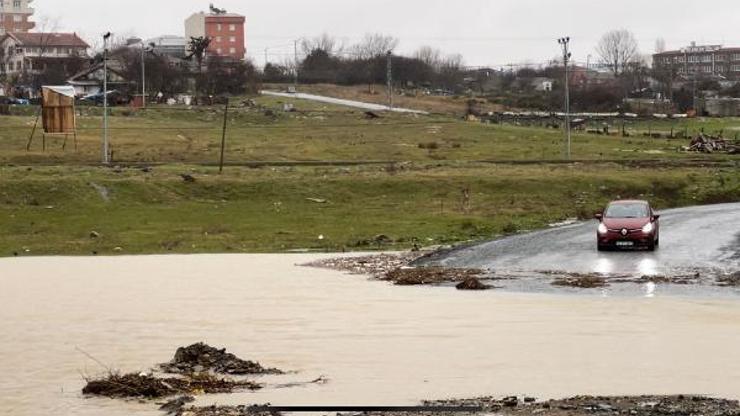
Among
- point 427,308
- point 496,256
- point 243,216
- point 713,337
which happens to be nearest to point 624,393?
point 713,337

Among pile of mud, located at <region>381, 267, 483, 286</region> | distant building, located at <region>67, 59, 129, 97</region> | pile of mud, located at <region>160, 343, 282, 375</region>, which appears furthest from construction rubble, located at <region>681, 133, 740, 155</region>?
pile of mud, located at <region>160, 343, 282, 375</region>

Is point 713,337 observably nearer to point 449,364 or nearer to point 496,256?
point 449,364

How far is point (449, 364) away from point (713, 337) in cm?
551

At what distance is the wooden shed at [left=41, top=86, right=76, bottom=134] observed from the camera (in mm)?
78625

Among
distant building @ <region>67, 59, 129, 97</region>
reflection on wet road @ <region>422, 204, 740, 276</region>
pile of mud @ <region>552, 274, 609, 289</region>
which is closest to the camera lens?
pile of mud @ <region>552, 274, 609, 289</region>

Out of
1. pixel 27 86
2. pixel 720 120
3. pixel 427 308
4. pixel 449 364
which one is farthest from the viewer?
pixel 27 86

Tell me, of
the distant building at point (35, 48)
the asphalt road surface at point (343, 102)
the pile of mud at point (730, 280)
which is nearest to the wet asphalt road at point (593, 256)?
the pile of mud at point (730, 280)

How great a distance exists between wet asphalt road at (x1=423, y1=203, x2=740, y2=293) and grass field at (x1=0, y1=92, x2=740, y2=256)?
322 cm

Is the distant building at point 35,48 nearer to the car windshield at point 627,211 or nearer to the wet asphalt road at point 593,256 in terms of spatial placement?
the wet asphalt road at point 593,256

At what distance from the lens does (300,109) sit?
120312 millimetres

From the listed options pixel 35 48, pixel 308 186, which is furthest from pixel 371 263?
pixel 35 48

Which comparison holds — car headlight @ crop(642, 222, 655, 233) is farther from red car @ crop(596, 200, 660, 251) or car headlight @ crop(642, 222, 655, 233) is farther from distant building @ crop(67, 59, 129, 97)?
distant building @ crop(67, 59, 129, 97)

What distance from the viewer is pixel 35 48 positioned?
190 meters

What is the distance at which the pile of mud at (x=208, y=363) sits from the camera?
19875mm
